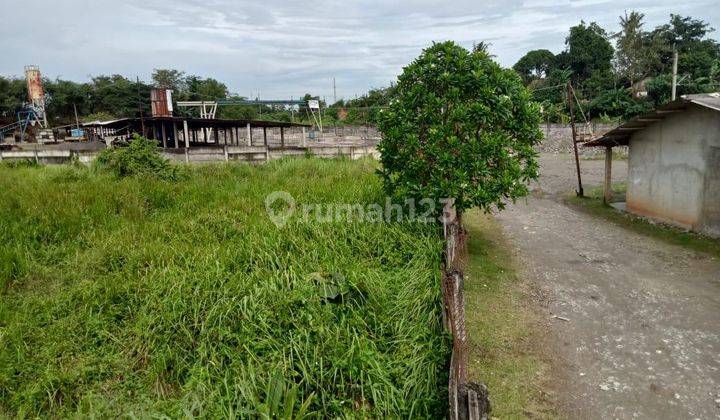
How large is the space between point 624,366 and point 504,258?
11.1 feet

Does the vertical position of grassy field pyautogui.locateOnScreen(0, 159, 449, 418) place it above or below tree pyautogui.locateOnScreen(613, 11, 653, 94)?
below

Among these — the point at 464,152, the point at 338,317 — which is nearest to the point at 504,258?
the point at 464,152

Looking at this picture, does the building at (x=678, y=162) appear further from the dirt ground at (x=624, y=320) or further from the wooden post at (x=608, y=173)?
the dirt ground at (x=624, y=320)

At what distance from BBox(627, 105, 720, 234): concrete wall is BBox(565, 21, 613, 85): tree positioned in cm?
3151

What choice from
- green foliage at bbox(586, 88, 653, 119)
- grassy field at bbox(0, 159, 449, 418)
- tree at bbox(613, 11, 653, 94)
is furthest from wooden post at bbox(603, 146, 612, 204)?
tree at bbox(613, 11, 653, 94)

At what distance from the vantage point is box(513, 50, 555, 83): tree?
154 feet

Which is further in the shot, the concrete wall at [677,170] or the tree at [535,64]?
the tree at [535,64]

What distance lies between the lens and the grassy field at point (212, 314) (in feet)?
11.9

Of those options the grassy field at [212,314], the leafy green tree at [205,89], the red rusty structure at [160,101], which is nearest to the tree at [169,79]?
the leafy green tree at [205,89]

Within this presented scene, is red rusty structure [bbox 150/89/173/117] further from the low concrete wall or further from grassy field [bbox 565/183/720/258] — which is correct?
grassy field [bbox 565/183/720/258]

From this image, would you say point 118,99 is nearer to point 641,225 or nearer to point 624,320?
point 641,225

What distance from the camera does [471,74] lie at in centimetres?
662

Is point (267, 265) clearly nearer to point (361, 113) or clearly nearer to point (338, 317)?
point (338, 317)

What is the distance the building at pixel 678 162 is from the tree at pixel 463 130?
3.41 metres
